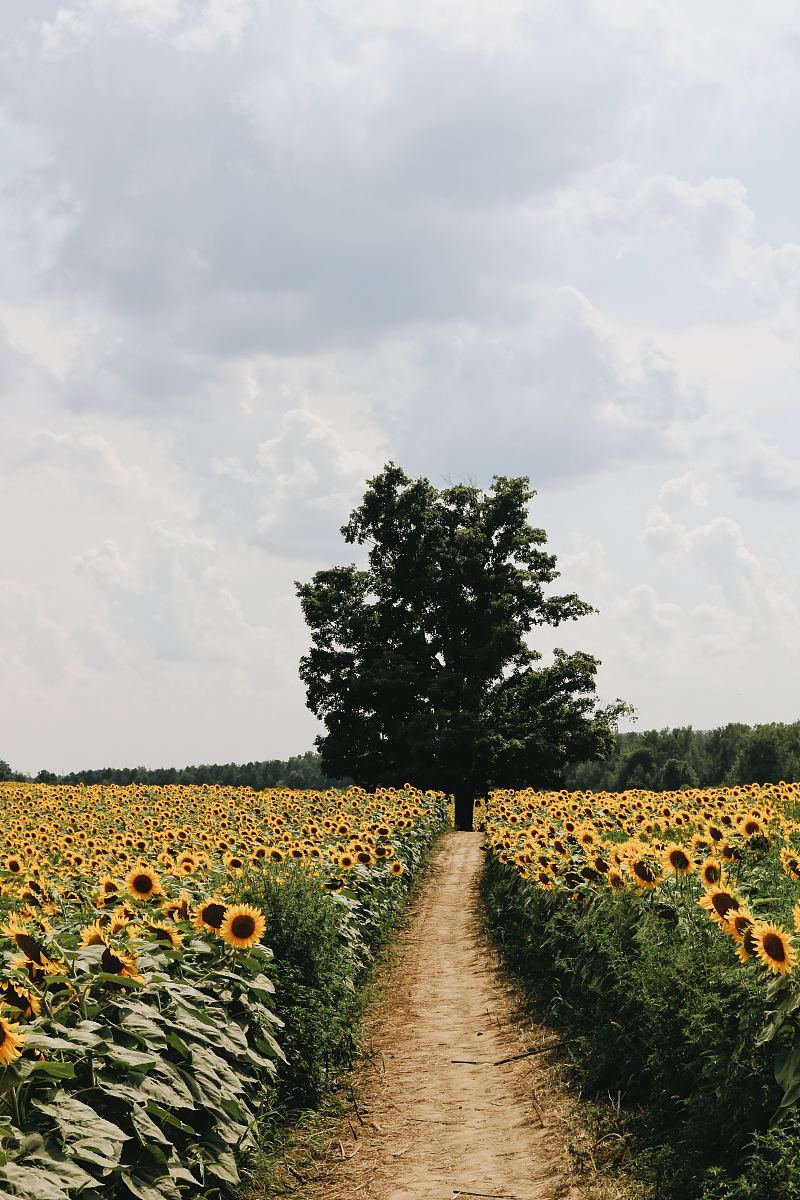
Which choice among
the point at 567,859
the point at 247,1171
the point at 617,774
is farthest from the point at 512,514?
the point at 617,774

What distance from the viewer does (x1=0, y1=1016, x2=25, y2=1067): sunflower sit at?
4137 mm

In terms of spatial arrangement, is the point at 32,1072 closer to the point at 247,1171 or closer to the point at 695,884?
the point at 247,1171

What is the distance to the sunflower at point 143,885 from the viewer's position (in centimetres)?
799

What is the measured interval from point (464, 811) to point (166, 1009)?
31959 millimetres

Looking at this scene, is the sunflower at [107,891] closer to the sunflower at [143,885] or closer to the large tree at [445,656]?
the sunflower at [143,885]

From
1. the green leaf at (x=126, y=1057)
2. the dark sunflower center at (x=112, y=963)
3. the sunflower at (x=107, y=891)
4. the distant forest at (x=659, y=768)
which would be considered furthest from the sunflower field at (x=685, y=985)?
the distant forest at (x=659, y=768)

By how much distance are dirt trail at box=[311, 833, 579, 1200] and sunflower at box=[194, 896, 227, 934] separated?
1735 mm

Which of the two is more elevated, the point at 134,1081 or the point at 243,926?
the point at 243,926

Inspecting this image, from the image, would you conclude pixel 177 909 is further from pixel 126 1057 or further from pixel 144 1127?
pixel 144 1127

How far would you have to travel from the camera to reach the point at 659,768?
130m

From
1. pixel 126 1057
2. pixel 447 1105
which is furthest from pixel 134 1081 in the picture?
pixel 447 1105

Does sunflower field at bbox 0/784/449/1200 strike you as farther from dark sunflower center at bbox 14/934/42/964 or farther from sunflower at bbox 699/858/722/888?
sunflower at bbox 699/858/722/888

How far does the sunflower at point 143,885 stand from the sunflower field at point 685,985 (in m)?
3.52

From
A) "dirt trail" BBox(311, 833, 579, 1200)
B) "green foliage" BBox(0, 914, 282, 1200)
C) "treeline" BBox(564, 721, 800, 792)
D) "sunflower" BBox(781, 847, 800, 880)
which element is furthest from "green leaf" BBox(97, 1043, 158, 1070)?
"treeline" BBox(564, 721, 800, 792)
